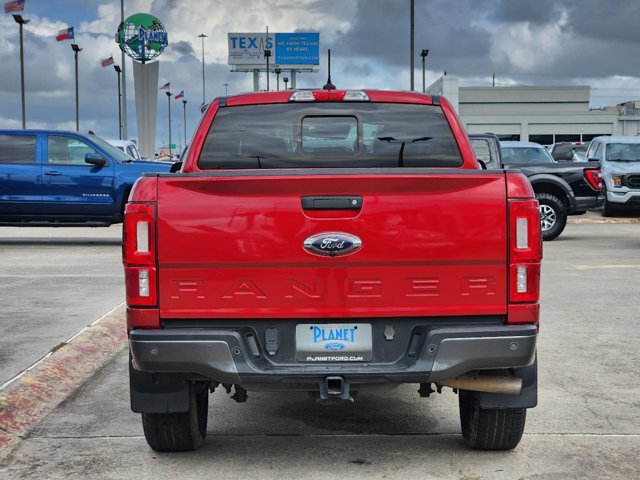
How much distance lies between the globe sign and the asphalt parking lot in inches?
1534

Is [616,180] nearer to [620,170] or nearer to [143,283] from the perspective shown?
[620,170]

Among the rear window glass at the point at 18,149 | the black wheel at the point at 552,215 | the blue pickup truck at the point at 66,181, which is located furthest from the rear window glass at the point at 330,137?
the black wheel at the point at 552,215

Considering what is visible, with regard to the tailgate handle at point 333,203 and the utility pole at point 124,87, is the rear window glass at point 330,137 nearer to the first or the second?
the tailgate handle at point 333,203

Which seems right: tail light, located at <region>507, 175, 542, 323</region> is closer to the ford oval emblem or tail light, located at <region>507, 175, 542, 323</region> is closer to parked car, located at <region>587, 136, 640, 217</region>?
the ford oval emblem

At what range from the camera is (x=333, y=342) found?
458cm

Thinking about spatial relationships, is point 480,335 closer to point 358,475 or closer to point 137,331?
point 358,475

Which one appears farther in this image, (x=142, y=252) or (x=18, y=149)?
(x=18, y=149)

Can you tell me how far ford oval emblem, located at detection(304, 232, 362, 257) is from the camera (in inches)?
177

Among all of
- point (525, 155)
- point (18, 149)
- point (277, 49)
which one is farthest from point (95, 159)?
point (277, 49)

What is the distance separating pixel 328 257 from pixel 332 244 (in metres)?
0.06

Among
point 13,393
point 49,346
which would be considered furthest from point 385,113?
point 49,346

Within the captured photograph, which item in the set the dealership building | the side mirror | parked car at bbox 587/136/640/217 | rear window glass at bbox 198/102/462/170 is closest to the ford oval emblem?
rear window glass at bbox 198/102/462/170

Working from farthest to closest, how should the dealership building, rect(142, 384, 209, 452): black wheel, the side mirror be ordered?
the dealership building < the side mirror < rect(142, 384, 209, 452): black wheel

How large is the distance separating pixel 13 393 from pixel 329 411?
196cm
